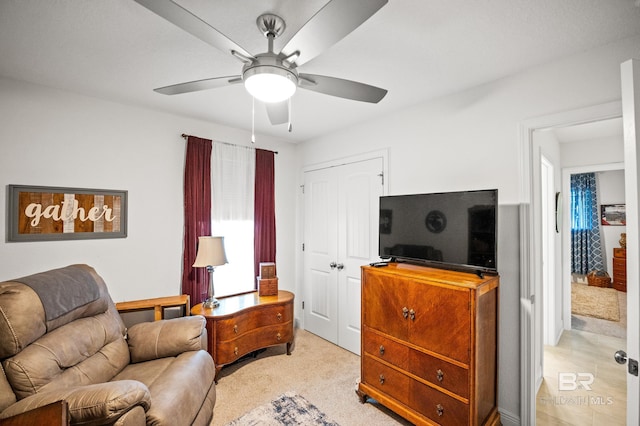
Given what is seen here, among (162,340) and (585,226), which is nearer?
(162,340)

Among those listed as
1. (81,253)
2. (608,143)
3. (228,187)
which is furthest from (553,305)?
(81,253)

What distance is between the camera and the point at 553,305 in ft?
10.4

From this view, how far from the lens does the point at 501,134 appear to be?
6.91 ft

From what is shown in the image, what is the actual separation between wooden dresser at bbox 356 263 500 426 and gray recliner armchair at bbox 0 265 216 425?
4.11ft

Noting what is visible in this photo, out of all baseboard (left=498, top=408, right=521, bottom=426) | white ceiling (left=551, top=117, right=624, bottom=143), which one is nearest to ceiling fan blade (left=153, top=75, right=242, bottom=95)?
baseboard (left=498, top=408, right=521, bottom=426)

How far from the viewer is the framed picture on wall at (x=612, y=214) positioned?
5703mm

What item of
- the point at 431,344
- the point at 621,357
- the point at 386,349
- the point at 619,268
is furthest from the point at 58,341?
the point at 619,268

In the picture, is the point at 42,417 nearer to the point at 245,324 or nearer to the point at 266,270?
the point at 245,324

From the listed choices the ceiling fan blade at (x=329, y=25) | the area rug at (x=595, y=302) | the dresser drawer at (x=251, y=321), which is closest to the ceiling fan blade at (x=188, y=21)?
the ceiling fan blade at (x=329, y=25)

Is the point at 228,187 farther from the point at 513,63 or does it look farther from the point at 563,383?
the point at 563,383

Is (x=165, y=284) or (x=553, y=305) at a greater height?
(x=165, y=284)

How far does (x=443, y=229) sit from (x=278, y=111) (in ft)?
4.73

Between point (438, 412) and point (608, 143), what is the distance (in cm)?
371

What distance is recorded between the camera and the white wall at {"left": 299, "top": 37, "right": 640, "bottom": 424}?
176 cm
